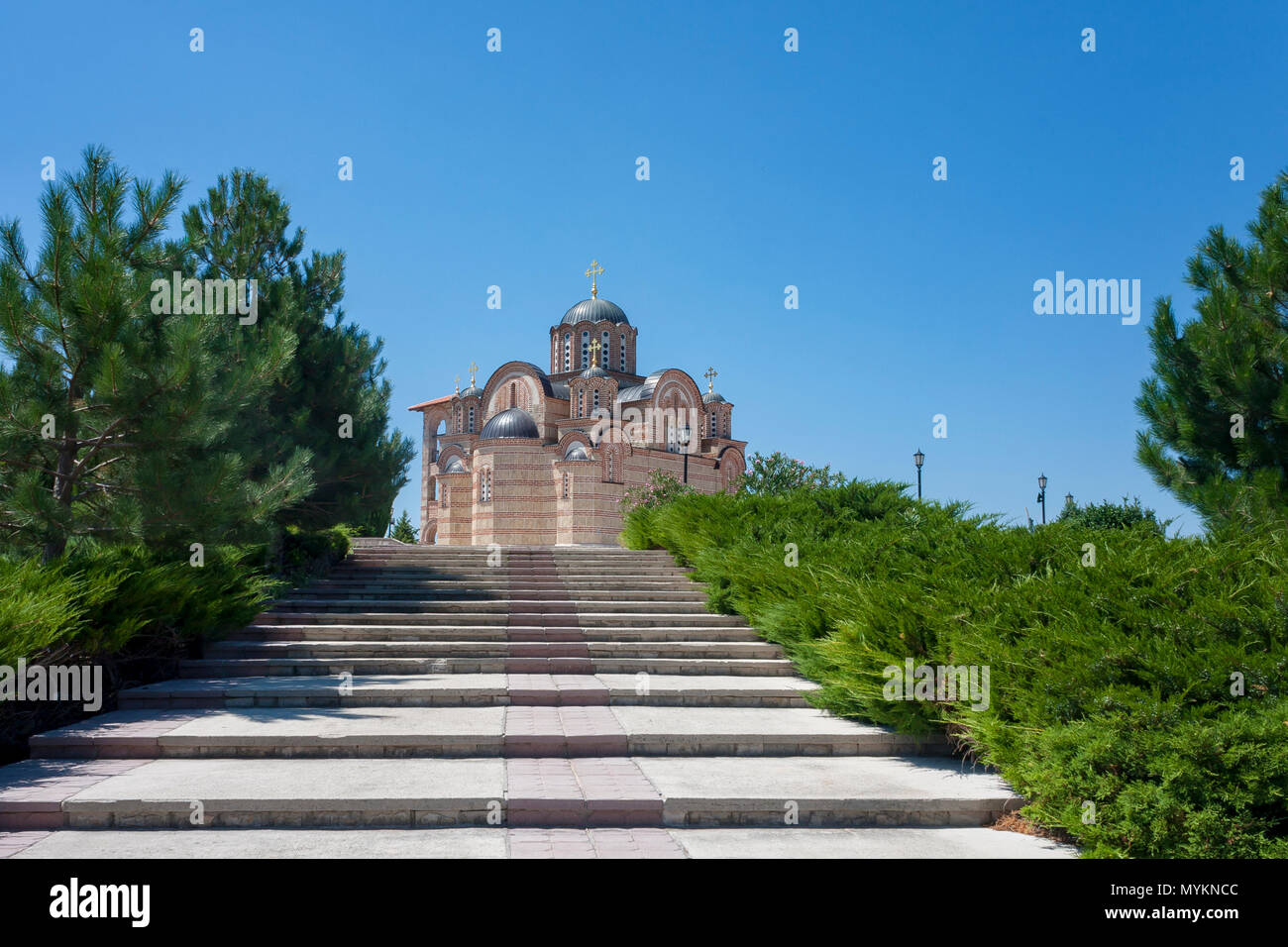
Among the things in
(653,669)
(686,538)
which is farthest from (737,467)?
(653,669)

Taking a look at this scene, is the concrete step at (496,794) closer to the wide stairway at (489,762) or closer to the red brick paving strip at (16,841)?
the wide stairway at (489,762)

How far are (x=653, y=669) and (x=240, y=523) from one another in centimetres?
463

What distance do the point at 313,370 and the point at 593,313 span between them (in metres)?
37.4

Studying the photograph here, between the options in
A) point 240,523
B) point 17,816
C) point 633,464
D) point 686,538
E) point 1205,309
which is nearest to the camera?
point 17,816

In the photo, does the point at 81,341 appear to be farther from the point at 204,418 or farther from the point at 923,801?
the point at 923,801

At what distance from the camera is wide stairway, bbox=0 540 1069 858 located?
16.9ft

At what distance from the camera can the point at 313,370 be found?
15148mm

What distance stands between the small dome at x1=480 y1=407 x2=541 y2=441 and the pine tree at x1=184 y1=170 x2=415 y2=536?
92.8 ft

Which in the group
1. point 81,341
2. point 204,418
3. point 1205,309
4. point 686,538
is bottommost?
point 686,538

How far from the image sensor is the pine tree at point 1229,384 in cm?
1220

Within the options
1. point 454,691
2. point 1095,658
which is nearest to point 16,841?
point 454,691

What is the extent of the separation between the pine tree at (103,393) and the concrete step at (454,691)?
157cm

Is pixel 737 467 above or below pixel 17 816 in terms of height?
above
